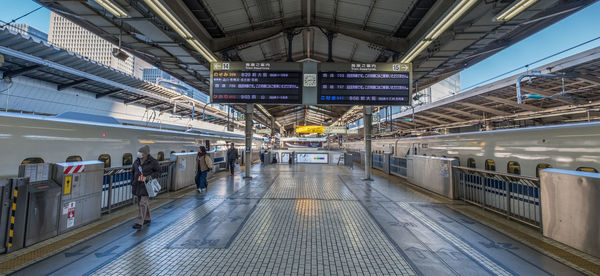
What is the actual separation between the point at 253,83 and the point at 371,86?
4217 mm

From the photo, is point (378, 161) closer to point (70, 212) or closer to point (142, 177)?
point (142, 177)

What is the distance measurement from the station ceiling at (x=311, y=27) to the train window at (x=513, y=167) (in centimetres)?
367

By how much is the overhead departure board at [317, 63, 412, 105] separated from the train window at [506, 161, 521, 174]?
337 centimetres

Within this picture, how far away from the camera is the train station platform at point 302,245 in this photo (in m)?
3.53

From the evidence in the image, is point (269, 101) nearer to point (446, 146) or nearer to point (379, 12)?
point (379, 12)

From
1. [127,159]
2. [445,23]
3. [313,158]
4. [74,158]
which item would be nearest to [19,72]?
[127,159]

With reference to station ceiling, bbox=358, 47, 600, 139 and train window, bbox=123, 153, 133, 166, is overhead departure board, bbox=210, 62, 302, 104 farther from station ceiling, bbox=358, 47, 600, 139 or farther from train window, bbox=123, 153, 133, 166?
station ceiling, bbox=358, 47, 600, 139

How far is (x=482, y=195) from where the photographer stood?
22.0 feet

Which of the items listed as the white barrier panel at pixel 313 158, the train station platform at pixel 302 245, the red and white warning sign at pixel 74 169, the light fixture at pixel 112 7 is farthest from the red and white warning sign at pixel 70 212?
the white barrier panel at pixel 313 158

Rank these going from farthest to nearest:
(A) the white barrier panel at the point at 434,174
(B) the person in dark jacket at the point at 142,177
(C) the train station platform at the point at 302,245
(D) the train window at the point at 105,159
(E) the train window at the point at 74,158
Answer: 1. (A) the white barrier panel at the point at 434,174
2. (D) the train window at the point at 105,159
3. (E) the train window at the point at 74,158
4. (B) the person in dark jacket at the point at 142,177
5. (C) the train station platform at the point at 302,245

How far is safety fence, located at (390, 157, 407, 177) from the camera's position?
39.7 feet

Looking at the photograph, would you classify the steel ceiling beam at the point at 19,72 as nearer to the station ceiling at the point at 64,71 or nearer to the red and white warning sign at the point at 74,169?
the station ceiling at the point at 64,71

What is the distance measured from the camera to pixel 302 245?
428cm

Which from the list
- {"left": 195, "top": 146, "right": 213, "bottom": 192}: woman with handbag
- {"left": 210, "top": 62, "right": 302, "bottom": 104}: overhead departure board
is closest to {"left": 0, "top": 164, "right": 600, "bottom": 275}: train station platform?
{"left": 195, "top": 146, "right": 213, "bottom": 192}: woman with handbag
